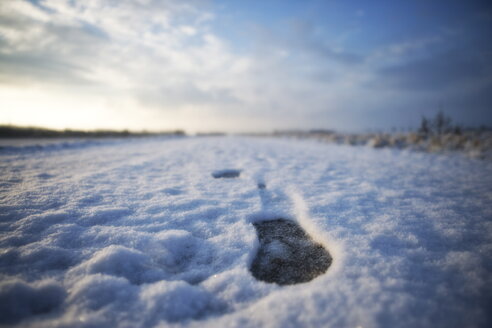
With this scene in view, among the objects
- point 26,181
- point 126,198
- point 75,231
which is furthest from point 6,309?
point 26,181

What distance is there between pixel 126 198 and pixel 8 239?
4.40ft

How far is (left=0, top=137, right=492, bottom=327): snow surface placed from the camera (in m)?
1.42

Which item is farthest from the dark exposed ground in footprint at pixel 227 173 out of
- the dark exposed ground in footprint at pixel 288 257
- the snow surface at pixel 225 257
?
the dark exposed ground in footprint at pixel 288 257

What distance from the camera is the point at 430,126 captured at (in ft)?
84.8

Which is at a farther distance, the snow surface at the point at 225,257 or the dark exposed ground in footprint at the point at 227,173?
the dark exposed ground in footprint at the point at 227,173

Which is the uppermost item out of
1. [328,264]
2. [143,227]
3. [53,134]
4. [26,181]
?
[53,134]

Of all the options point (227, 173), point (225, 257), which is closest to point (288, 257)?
point (225, 257)

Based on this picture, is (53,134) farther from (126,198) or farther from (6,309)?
(6,309)

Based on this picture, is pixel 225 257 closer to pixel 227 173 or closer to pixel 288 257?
pixel 288 257

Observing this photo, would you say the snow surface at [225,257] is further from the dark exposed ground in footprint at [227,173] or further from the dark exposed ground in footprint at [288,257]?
the dark exposed ground in footprint at [227,173]

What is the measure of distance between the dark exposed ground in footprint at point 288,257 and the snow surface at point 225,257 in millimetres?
105

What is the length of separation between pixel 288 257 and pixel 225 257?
0.66 meters

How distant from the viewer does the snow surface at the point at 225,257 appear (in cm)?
142

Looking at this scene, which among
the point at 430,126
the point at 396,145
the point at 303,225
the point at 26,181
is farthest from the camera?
the point at 430,126
